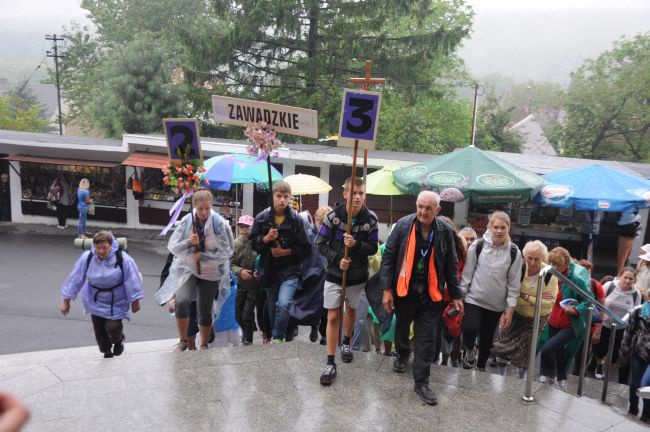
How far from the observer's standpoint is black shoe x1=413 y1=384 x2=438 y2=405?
455 centimetres

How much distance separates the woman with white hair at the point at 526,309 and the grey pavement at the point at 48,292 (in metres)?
5.59

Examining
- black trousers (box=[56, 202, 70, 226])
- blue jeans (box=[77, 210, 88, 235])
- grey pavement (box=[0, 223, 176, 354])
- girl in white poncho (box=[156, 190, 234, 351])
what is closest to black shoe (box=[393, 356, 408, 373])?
girl in white poncho (box=[156, 190, 234, 351])

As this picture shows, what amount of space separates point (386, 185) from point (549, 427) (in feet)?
26.0

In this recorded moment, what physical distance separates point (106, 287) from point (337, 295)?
2395 millimetres

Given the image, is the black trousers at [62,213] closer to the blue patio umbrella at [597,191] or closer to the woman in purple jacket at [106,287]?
the woman in purple jacket at [106,287]

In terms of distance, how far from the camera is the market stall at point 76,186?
1792 centimetres

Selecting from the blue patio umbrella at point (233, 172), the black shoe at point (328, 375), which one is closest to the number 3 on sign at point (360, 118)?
the black shoe at point (328, 375)

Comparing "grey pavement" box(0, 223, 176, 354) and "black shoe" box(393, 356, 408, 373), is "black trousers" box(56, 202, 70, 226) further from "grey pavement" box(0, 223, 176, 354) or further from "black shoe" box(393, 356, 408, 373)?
"black shoe" box(393, 356, 408, 373)

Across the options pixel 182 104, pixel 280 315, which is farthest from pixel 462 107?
pixel 280 315

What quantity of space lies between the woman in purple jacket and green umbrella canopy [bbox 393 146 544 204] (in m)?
6.49

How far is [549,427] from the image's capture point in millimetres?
4289

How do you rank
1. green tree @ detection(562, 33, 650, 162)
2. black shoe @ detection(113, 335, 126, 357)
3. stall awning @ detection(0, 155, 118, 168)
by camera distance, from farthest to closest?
green tree @ detection(562, 33, 650, 162)
stall awning @ detection(0, 155, 118, 168)
black shoe @ detection(113, 335, 126, 357)

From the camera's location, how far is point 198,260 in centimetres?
545

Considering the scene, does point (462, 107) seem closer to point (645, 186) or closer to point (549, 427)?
point (645, 186)
